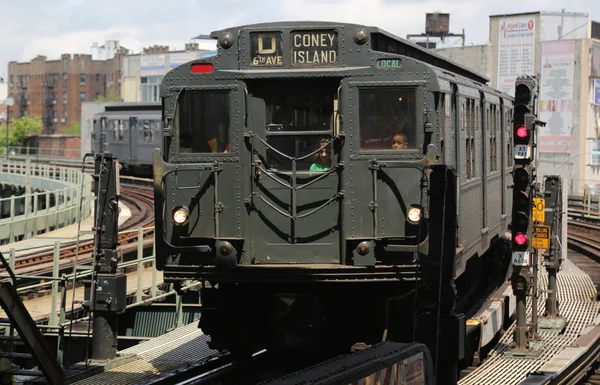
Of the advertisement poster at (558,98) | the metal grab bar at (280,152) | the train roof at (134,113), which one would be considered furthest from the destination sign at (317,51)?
the advertisement poster at (558,98)

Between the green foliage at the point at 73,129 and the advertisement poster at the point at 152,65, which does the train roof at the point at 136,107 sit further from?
the green foliage at the point at 73,129

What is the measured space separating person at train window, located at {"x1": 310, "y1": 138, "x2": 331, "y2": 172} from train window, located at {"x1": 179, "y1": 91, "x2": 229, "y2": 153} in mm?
985

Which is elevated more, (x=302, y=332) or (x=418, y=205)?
(x=418, y=205)

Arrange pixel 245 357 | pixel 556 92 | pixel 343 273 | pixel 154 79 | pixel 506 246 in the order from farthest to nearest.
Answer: pixel 154 79 → pixel 556 92 → pixel 506 246 → pixel 245 357 → pixel 343 273

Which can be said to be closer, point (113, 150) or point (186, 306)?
point (186, 306)

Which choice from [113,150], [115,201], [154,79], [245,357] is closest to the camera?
[245,357]

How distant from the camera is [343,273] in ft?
37.5

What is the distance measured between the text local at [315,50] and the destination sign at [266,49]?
7.1 inches

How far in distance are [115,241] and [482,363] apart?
16.6 ft

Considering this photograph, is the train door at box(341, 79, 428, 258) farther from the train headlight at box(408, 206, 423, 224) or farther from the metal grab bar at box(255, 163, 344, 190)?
the metal grab bar at box(255, 163, 344, 190)

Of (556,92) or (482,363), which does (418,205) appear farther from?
(556,92)

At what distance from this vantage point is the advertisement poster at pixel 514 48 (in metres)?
72.5

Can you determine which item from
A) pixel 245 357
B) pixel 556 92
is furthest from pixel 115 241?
pixel 556 92

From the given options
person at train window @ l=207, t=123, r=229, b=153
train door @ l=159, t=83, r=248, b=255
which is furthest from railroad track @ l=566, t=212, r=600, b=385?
person at train window @ l=207, t=123, r=229, b=153
